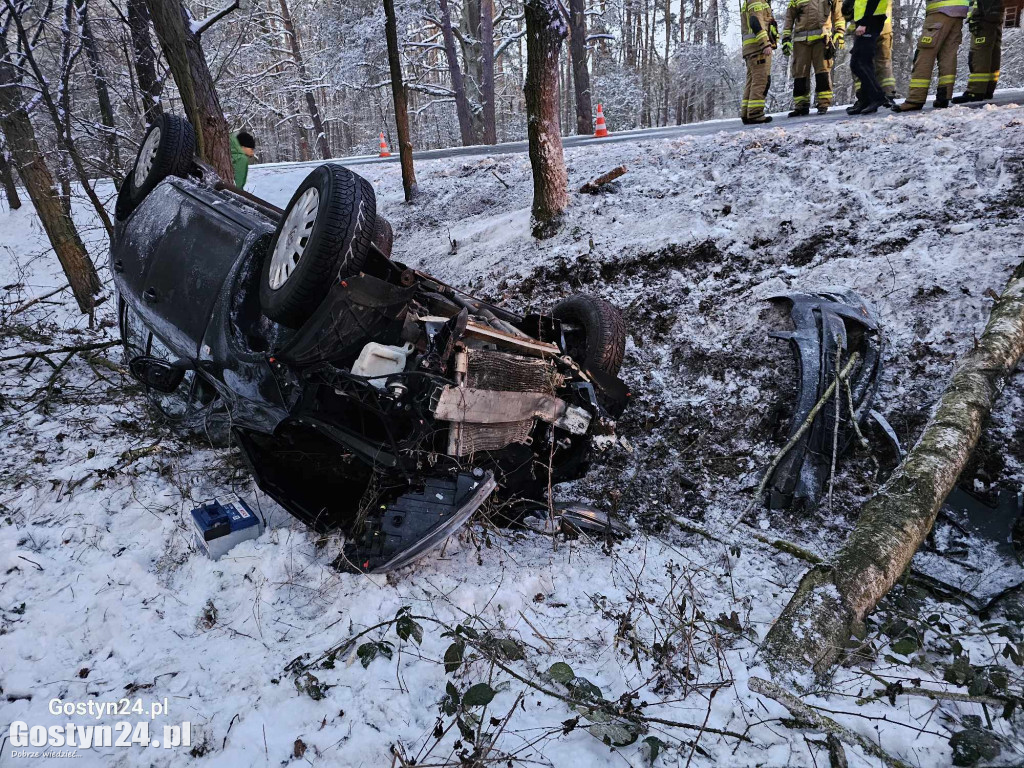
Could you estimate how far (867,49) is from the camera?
268 inches

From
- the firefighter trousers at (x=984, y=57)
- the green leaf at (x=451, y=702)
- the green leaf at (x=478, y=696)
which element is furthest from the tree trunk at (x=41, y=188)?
the firefighter trousers at (x=984, y=57)

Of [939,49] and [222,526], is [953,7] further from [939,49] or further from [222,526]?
[222,526]

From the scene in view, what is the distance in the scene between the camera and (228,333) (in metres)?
3.09

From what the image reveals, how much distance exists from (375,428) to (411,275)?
0.86 m

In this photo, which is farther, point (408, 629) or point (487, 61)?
point (487, 61)

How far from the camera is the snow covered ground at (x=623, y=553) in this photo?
1.99 meters

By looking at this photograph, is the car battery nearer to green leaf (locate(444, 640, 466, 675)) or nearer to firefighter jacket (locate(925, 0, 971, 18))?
green leaf (locate(444, 640, 466, 675))

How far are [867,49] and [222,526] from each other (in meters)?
8.34

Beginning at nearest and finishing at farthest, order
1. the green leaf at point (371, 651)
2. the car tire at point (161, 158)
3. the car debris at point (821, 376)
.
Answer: the green leaf at point (371, 651) < the car debris at point (821, 376) < the car tire at point (161, 158)

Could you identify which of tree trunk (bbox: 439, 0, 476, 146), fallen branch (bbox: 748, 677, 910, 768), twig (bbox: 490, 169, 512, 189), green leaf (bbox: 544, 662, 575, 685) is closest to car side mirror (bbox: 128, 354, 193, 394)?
green leaf (bbox: 544, 662, 575, 685)

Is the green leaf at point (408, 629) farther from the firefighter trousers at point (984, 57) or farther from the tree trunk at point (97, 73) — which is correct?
the firefighter trousers at point (984, 57)

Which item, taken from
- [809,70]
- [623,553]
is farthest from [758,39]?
[623,553]

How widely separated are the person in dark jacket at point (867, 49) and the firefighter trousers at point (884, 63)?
3 centimetres

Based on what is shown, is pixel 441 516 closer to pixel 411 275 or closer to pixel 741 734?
pixel 411 275
